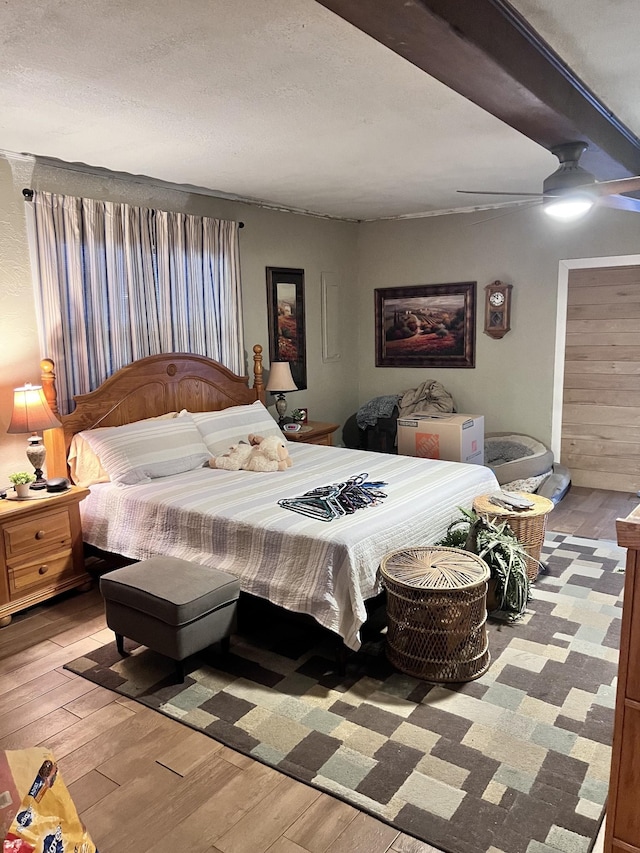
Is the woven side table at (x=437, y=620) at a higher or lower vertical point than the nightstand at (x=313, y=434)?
lower

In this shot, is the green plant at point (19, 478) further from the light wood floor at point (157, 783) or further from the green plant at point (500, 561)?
the green plant at point (500, 561)

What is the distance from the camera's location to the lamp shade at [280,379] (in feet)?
17.1

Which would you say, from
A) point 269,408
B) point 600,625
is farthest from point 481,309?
point 600,625

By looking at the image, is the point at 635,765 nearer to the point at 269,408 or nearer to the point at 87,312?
the point at 87,312

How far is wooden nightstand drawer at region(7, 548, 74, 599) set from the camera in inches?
129

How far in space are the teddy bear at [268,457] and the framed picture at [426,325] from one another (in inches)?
101

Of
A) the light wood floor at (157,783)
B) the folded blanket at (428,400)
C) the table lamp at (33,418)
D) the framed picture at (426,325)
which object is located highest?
the framed picture at (426,325)

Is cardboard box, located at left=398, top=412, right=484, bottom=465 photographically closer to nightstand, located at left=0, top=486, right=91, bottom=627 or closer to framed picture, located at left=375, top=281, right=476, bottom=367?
framed picture, located at left=375, top=281, right=476, bottom=367

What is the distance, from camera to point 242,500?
3305 mm

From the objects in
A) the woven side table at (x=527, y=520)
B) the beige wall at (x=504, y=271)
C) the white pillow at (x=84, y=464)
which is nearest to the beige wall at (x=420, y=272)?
the beige wall at (x=504, y=271)

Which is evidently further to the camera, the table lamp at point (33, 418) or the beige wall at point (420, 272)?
the beige wall at point (420, 272)

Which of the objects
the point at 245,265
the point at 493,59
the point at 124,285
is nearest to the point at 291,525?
the point at 493,59

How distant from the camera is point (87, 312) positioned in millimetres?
3941

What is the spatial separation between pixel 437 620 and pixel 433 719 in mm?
383
